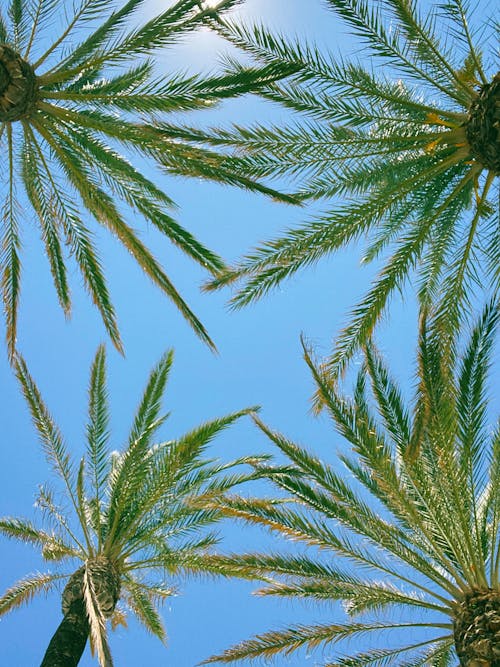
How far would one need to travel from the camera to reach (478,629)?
7328mm

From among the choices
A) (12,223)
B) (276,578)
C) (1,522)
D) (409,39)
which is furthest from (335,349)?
(1,522)

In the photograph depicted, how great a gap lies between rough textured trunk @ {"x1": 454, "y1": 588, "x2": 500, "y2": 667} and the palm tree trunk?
4642 millimetres

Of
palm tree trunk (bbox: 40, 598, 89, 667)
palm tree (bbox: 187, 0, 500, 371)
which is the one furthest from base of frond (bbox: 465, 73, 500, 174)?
palm tree trunk (bbox: 40, 598, 89, 667)

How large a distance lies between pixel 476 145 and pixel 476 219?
0.89m

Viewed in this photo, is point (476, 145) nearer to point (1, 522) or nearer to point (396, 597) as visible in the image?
point (396, 597)

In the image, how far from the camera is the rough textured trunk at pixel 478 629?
711 centimetres

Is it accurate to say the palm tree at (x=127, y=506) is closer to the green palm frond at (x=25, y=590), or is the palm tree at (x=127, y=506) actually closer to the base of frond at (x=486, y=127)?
the green palm frond at (x=25, y=590)

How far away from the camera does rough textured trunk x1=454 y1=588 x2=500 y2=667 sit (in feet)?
23.3

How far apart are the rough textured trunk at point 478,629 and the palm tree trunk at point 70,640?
4642 mm

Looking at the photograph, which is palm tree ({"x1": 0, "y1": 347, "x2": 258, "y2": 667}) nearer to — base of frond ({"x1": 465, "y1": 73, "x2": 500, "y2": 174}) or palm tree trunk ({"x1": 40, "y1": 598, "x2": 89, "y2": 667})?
palm tree trunk ({"x1": 40, "y1": 598, "x2": 89, "y2": 667})

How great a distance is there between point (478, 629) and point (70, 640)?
4945 millimetres

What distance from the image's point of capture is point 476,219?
767cm

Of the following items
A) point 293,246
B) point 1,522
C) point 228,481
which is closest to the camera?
point 293,246

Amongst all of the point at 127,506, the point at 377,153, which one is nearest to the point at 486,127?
the point at 377,153
